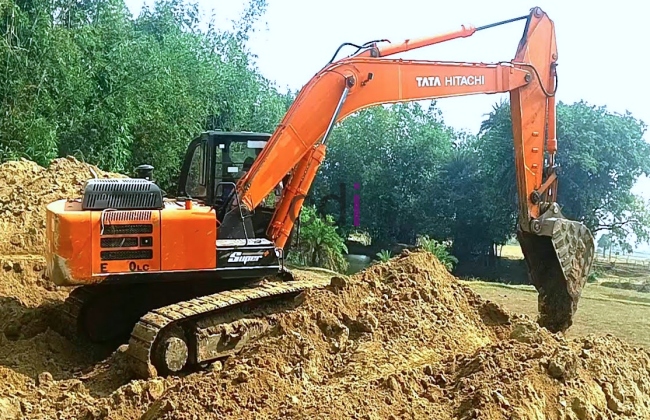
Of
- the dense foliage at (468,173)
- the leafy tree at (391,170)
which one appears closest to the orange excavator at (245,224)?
the dense foliage at (468,173)

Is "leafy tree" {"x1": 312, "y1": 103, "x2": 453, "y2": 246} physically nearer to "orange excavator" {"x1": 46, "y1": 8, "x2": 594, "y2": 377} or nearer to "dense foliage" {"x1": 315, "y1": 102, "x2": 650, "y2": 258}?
"dense foliage" {"x1": 315, "y1": 102, "x2": 650, "y2": 258}

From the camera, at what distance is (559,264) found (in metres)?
6.57

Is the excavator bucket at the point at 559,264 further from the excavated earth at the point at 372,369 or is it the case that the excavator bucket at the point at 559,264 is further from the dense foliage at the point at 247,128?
the dense foliage at the point at 247,128

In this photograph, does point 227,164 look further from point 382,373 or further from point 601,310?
point 601,310

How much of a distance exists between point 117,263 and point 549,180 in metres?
4.30

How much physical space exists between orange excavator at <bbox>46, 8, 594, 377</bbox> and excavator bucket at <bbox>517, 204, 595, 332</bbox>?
13 mm

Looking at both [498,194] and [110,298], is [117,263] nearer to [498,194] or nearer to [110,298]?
[110,298]

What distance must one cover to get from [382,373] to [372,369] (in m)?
0.08

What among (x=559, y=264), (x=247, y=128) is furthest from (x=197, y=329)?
(x=247, y=128)

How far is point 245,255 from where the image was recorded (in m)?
6.00

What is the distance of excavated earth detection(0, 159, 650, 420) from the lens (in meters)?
4.34

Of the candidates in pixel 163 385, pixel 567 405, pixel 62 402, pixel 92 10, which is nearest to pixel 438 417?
pixel 567 405

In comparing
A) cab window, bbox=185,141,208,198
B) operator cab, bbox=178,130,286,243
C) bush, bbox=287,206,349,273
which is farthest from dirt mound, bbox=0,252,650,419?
bush, bbox=287,206,349,273

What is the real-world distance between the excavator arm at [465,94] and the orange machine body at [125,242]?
0.38 metres
